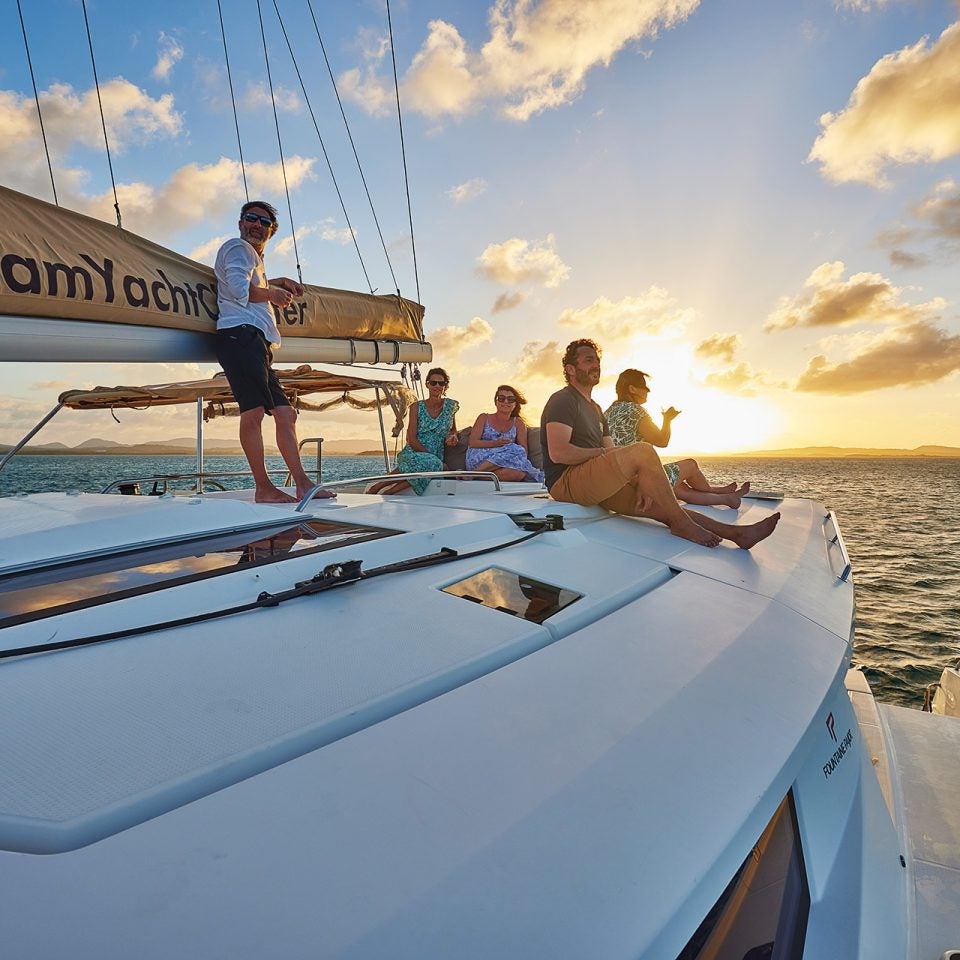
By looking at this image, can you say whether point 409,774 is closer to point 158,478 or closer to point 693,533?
point 693,533

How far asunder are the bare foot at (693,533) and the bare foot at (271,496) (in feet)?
6.68

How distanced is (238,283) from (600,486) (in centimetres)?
224

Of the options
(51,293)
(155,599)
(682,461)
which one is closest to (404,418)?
(682,461)

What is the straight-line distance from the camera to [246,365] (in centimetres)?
306

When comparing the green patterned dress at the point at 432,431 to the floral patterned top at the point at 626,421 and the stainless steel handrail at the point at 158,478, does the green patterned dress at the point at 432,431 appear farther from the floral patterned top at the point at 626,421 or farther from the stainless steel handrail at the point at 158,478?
the floral patterned top at the point at 626,421

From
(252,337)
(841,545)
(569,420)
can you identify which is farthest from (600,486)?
(252,337)

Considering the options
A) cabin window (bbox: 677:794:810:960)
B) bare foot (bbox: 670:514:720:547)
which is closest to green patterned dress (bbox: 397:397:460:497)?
bare foot (bbox: 670:514:720:547)

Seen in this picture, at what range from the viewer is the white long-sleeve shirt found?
293 centimetres

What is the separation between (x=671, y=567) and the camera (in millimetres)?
2178

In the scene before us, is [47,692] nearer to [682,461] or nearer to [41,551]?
[41,551]

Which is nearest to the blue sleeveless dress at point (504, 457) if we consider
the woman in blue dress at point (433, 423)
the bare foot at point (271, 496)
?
the woman in blue dress at point (433, 423)

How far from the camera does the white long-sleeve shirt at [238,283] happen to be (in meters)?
2.93

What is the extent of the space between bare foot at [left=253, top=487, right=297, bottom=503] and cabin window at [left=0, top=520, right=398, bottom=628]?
75cm

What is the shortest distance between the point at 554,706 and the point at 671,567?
4.03ft
